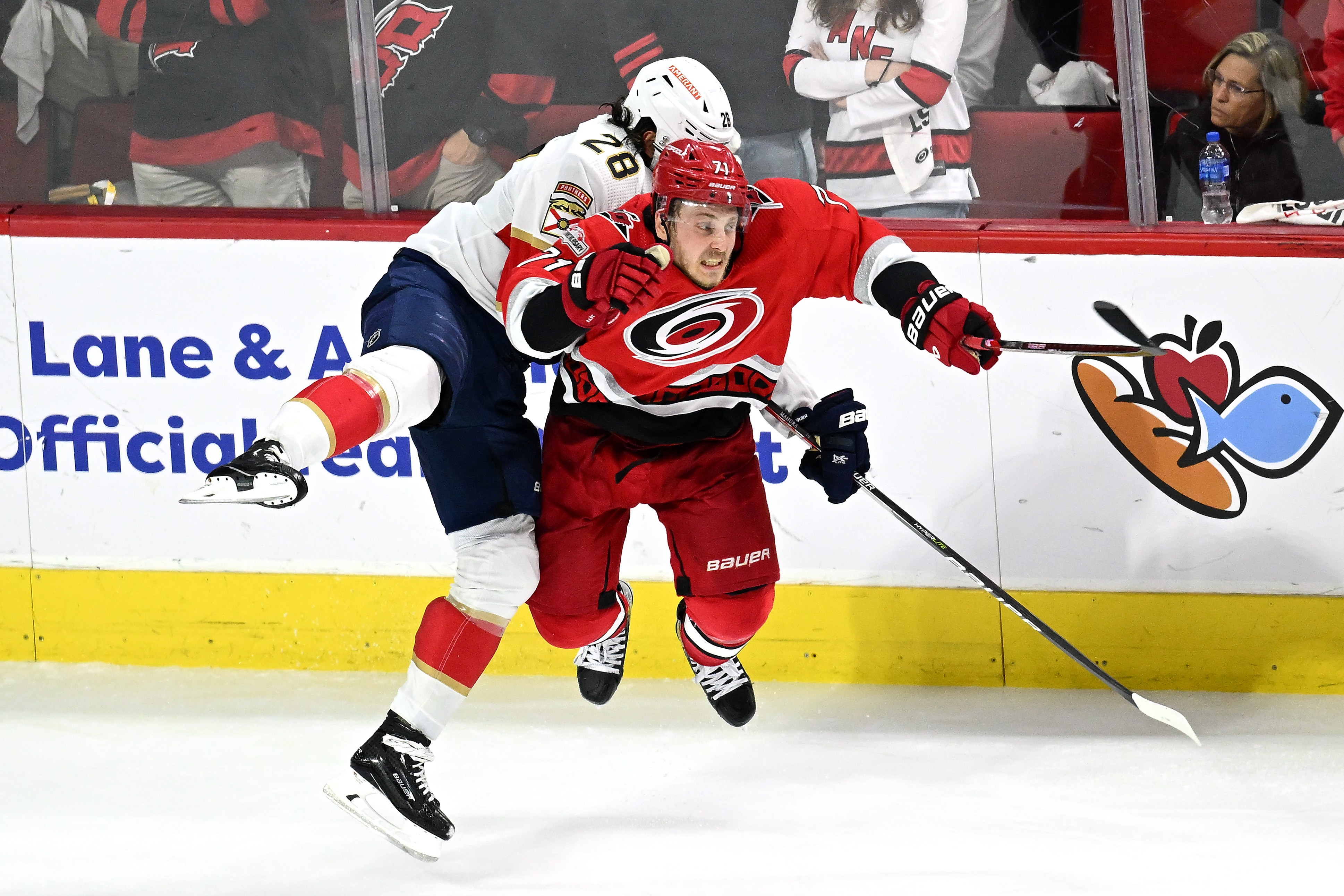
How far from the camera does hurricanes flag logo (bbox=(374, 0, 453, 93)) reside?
366 cm

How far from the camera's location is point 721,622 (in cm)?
300

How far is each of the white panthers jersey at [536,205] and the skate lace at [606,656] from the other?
2.55 feet

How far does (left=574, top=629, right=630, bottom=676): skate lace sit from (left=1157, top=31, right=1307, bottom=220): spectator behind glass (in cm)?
169

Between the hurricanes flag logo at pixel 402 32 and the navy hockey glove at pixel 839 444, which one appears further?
the hurricanes flag logo at pixel 402 32

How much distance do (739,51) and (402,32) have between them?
0.86m

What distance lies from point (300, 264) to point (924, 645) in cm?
187

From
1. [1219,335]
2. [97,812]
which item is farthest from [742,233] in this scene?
[97,812]

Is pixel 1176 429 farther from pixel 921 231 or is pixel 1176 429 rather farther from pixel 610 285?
pixel 610 285

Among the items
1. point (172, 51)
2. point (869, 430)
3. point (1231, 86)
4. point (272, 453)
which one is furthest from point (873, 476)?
point (172, 51)

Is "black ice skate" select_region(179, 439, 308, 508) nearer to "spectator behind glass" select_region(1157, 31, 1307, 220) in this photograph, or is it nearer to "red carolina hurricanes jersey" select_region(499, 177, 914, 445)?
"red carolina hurricanes jersey" select_region(499, 177, 914, 445)

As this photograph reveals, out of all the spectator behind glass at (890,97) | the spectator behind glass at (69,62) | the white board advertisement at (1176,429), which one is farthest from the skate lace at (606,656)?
the spectator behind glass at (69,62)

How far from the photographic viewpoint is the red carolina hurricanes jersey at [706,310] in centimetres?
260

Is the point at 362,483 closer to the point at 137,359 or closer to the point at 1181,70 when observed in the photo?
the point at 137,359

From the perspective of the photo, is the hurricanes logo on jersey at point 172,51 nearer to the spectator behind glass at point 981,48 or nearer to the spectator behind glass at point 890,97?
the spectator behind glass at point 890,97
